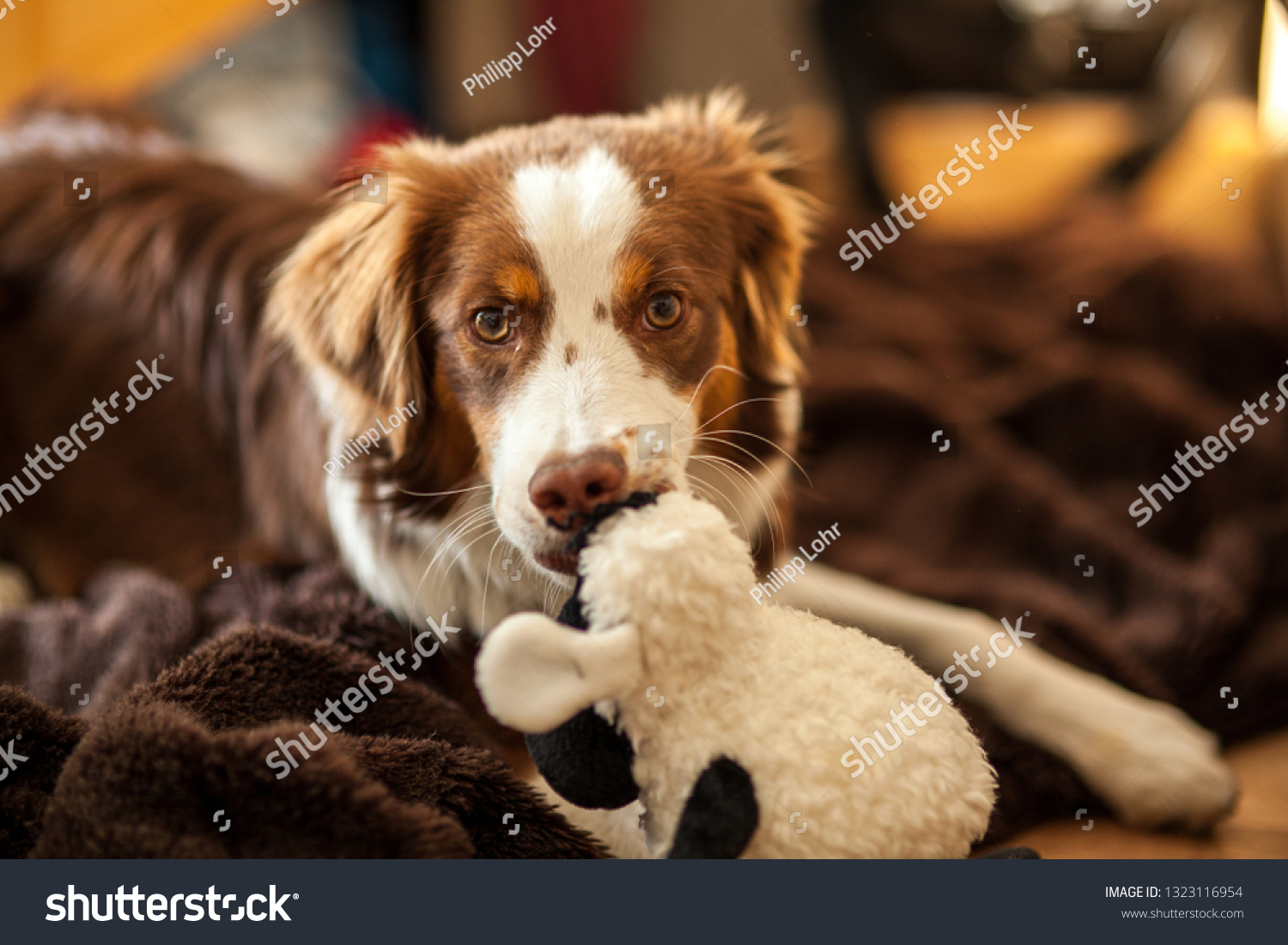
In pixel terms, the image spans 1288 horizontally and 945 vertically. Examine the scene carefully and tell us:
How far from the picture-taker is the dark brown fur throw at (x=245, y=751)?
0.88 meters

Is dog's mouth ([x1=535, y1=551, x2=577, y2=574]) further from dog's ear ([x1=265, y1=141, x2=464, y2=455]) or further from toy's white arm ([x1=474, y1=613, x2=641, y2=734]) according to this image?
dog's ear ([x1=265, y1=141, x2=464, y2=455])

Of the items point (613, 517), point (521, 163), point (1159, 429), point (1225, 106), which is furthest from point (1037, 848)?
point (1225, 106)

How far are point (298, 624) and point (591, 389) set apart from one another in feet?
1.83

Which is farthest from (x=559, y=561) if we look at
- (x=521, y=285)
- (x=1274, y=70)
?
(x=1274, y=70)

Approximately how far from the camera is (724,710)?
87 centimetres

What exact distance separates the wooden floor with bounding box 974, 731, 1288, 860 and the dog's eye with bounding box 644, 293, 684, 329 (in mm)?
717

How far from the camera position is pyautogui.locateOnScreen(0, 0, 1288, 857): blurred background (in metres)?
1.66

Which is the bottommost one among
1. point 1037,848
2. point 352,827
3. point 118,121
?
point 1037,848

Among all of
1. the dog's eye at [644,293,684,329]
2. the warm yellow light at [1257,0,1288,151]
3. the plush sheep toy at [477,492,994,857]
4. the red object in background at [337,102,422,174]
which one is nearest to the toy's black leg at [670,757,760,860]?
the plush sheep toy at [477,492,994,857]

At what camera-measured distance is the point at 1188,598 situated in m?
1.69

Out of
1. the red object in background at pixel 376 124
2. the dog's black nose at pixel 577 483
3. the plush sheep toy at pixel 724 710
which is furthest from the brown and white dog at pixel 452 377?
the red object in background at pixel 376 124

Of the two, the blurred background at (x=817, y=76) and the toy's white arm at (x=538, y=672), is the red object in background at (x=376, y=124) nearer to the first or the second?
the blurred background at (x=817, y=76)
